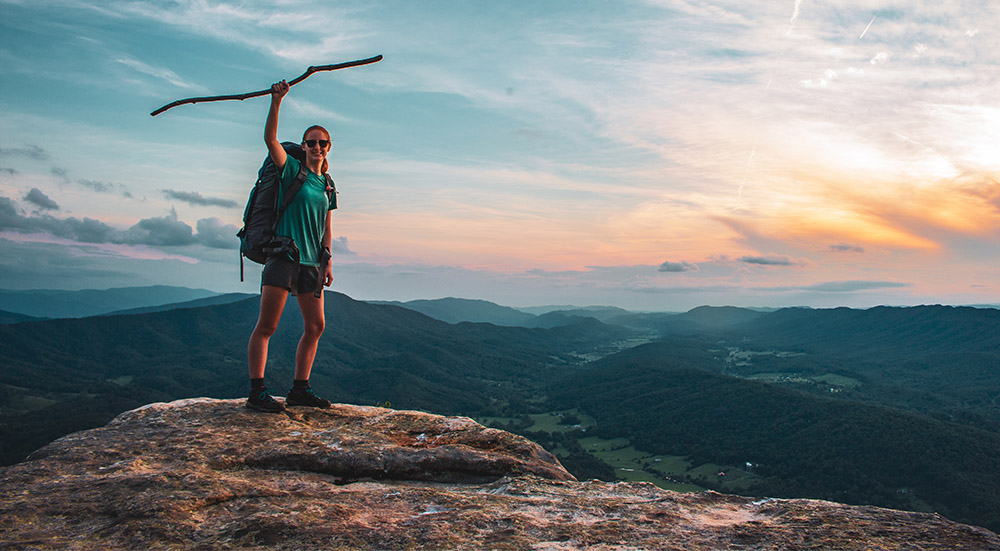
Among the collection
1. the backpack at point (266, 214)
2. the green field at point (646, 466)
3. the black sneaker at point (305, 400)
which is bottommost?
the green field at point (646, 466)

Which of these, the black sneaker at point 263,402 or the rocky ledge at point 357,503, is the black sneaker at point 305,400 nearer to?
the black sneaker at point 263,402

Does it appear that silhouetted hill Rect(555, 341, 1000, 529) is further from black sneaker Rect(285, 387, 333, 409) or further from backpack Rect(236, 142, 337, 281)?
backpack Rect(236, 142, 337, 281)

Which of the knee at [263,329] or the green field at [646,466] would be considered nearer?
the knee at [263,329]

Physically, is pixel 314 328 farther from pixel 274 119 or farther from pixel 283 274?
pixel 274 119

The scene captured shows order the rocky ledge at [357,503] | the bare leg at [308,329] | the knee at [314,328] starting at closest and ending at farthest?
the rocky ledge at [357,503]
the bare leg at [308,329]
the knee at [314,328]

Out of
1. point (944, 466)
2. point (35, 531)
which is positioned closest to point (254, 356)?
point (35, 531)

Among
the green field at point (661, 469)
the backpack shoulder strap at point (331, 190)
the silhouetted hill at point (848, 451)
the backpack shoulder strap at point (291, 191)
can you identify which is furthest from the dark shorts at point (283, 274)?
the silhouetted hill at point (848, 451)

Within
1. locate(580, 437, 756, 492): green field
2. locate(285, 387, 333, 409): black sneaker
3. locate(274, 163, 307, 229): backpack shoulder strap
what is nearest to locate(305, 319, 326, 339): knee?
locate(285, 387, 333, 409): black sneaker

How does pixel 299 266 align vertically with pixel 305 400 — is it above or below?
above

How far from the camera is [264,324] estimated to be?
6.83 metres

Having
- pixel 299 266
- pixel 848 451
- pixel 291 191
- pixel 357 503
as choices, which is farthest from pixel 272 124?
pixel 848 451

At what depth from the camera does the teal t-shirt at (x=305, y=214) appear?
6824 millimetres

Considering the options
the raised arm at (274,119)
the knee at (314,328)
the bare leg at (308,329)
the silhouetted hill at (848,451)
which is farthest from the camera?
the silhouetted hill at (848,451)

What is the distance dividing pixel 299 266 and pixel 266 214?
2.75 ft
